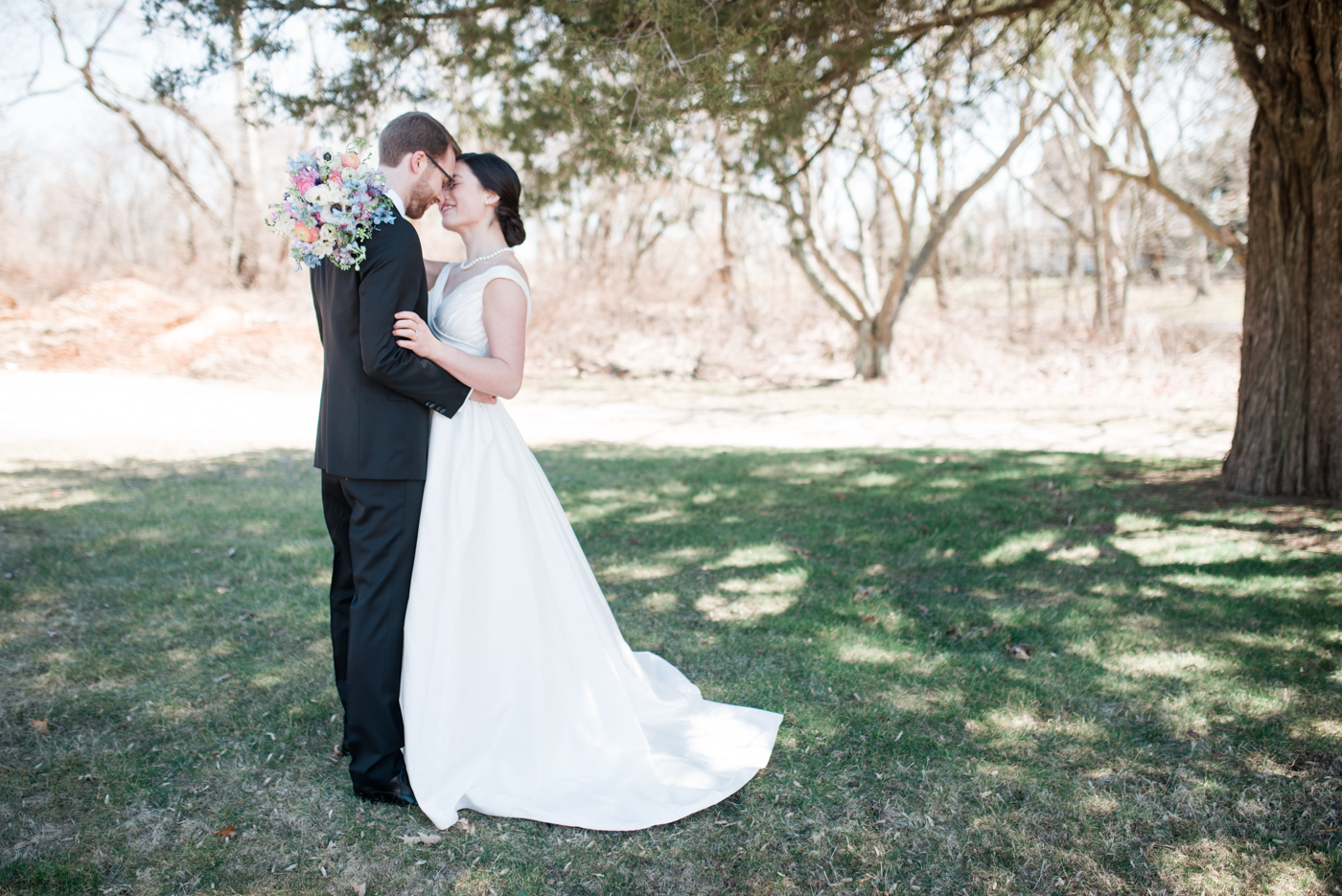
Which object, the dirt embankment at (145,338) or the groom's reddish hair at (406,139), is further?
the dirt embankment at (145,338)

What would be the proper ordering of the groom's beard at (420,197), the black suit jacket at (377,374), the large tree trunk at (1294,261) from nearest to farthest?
the black suit jacket at (377,374) → the groom's beard at (420,197) → the large tree trunk at (1294,261)

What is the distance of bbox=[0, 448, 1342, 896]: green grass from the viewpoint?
251 cm

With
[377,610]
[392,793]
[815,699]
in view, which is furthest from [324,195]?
[815,699]

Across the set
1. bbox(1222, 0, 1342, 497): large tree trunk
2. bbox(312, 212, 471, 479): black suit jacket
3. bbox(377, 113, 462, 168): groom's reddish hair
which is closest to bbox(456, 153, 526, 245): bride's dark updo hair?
bbox(377, 113, 462, 168): groom's reddish hair

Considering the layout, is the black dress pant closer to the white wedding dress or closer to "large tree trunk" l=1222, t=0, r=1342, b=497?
the white wedding dress


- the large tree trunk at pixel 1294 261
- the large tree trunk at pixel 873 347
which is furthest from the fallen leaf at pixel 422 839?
the large tree trunk at pixel 873 347

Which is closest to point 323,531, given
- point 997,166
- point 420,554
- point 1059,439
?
point 420,554

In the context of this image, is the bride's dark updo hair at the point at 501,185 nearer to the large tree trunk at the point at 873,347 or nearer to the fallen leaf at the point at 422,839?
the fallen leaf at the point at 422,839

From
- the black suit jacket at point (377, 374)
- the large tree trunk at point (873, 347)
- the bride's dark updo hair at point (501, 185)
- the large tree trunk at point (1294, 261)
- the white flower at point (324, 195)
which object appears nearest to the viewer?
the white flower at point (324, 195)

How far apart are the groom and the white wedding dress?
0.08m

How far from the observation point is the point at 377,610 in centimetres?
271

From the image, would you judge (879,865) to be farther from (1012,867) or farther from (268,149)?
(268,149)

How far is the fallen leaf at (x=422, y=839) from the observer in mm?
2596

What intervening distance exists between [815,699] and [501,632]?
1488 millimetres
